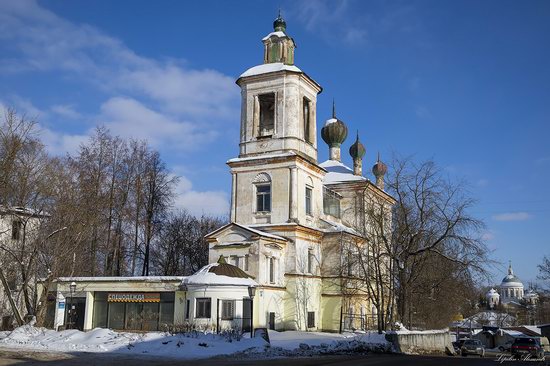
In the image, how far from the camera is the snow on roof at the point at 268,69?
126ft

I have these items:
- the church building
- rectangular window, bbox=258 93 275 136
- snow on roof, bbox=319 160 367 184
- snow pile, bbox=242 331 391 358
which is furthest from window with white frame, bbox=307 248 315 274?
snow on roof, bbox=319 160 367 184

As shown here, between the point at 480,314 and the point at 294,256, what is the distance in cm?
5815

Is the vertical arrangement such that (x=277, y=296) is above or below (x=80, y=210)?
below

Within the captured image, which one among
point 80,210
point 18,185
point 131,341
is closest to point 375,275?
point 131,341

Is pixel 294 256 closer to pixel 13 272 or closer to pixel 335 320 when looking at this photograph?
pixel 335 320

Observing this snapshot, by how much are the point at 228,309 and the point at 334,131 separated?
24.2 m

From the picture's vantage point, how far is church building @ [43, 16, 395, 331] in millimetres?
30891

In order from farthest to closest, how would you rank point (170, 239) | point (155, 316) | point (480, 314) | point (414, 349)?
1. point (480, 314)
2. point (170, 239)
3. point (155, 316)
4. point (414, 349)

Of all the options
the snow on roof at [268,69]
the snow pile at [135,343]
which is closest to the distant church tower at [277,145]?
the snow on roof at [268,69]

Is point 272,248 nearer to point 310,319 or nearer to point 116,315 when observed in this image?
point 310,319

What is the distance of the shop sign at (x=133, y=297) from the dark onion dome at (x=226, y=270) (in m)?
3.72

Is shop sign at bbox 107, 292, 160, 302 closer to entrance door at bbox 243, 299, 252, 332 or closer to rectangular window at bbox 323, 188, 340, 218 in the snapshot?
entrance door at bbox 243, 299, 252, 332

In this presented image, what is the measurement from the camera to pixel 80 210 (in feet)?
117

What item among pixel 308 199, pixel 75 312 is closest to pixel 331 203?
pixel 308 199
